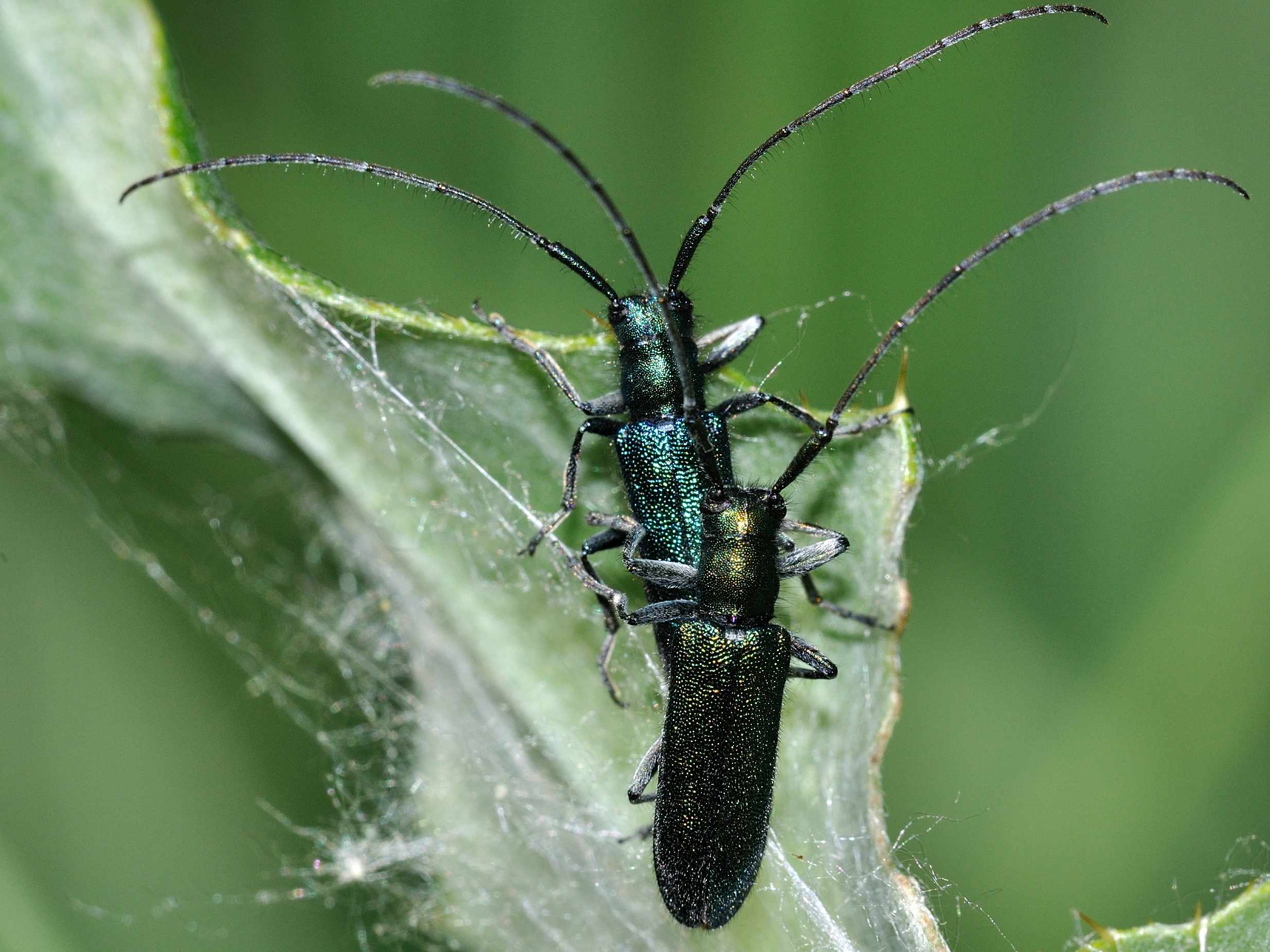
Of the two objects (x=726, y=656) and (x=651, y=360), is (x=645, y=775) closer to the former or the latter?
(x=726, y=656)

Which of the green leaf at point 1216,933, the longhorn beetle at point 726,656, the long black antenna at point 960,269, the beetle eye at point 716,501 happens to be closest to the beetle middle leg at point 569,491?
the longhorn beetle at point 726,656

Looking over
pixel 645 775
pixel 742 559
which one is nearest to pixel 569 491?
pixel 742 559

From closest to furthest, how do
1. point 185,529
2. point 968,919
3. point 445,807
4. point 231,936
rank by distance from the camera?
point 968,919
point 231,936
point 445,807
point 185,529

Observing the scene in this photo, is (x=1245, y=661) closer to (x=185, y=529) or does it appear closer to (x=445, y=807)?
(x=445, y=807)

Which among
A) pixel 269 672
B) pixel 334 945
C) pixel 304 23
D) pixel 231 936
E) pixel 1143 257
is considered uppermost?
pixel 304 23

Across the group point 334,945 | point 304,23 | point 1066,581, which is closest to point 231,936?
point 334,945

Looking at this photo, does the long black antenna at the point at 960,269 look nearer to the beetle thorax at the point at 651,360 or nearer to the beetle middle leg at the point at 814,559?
the beetle middle leg at the point at 814,559
